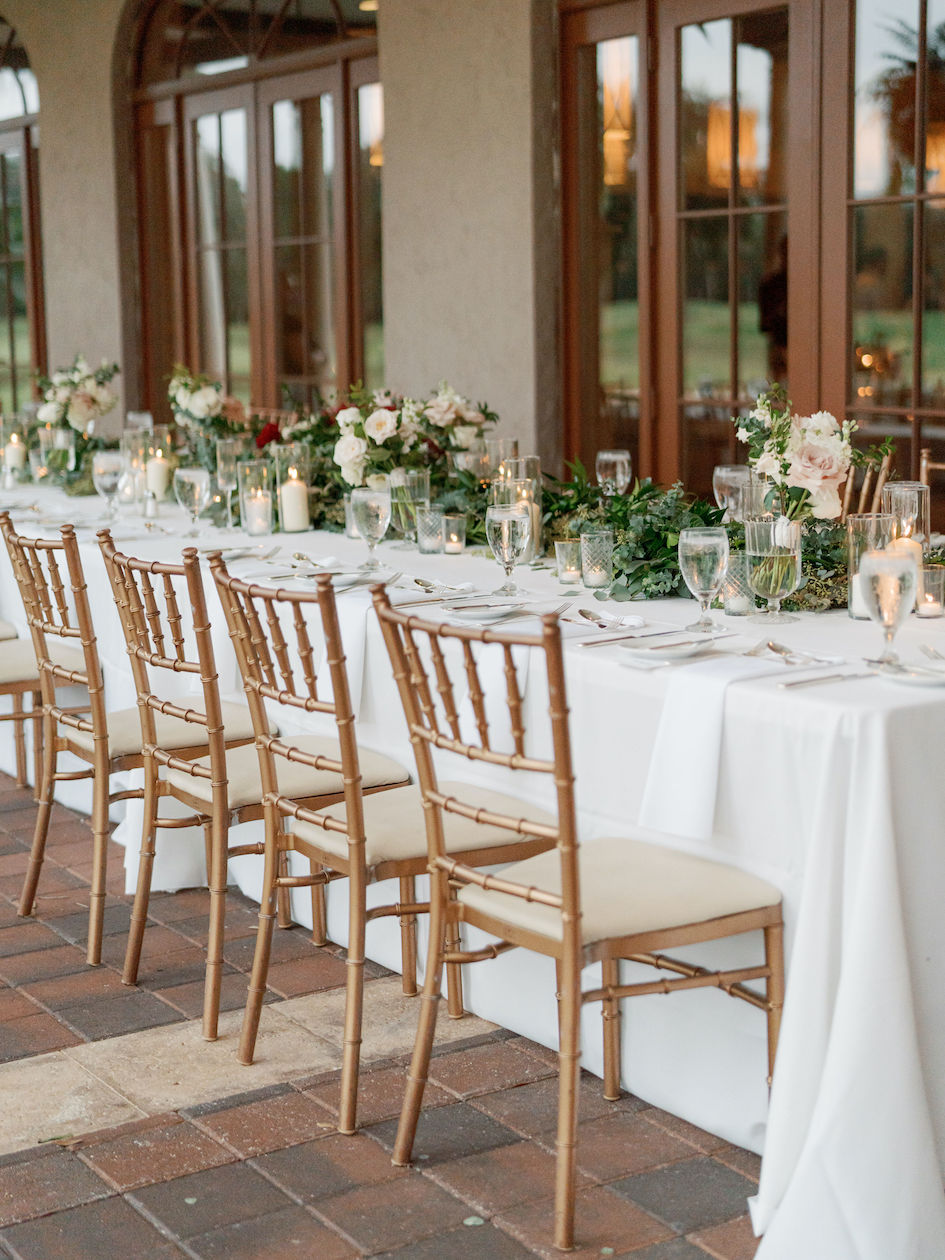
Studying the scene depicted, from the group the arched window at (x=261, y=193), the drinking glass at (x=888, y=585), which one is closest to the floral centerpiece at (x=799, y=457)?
the drinking glass at (x=888, y=585)

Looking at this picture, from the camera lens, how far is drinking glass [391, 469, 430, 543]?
166 inches

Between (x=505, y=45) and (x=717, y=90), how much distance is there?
3.52 feet

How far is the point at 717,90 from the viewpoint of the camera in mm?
6004

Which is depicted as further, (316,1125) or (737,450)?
(737,450)

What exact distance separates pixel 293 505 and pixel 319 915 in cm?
141

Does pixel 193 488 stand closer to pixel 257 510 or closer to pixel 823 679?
pixel 257 510

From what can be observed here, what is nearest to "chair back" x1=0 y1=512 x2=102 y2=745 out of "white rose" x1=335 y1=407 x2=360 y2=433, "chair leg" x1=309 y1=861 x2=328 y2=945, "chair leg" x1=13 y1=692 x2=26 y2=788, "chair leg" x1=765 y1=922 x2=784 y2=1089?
"chair leg" x1=309 y1=861 x2=328 y2=945

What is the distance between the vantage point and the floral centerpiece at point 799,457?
10.7 ft

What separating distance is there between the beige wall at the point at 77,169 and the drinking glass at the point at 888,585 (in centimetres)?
784

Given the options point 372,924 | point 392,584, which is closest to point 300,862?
point 372,924

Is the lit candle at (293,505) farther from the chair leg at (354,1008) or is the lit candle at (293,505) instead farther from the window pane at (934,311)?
the window pane at (934,311)

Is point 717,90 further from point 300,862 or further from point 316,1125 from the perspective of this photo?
point 316,1125

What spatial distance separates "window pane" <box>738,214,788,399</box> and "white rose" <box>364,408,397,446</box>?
6.77ft

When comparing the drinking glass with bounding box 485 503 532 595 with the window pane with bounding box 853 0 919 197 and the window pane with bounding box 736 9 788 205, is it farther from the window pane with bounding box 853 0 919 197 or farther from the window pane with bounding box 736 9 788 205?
the window pane with bounding box 736 9 788 205
